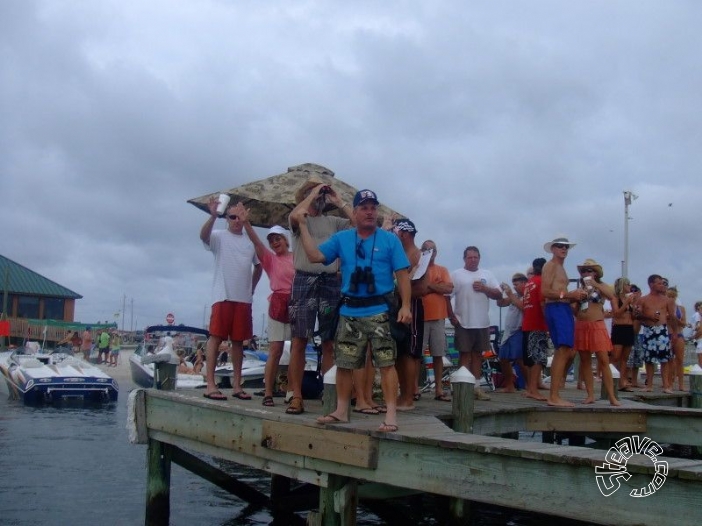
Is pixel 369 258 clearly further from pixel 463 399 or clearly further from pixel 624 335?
pixel 624 335

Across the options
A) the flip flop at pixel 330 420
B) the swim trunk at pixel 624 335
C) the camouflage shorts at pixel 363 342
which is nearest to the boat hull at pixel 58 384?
the swim trunk at pixel 624 335

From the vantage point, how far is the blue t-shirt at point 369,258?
546 centimetres

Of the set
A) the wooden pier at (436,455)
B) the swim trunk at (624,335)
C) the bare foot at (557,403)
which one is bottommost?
the wooden pier at (436,455)

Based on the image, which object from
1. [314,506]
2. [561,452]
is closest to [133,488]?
[314,506]

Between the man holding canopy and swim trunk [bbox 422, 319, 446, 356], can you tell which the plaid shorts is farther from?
swim trunk [bbox 422, 319, 446, 356]

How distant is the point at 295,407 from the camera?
20.4 ft

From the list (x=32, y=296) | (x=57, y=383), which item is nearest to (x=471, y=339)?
(x=57, y=383)

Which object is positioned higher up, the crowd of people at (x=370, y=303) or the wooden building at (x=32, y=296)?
the wooden building at (x=32, y=296)

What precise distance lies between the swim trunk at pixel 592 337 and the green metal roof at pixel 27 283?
4925cm

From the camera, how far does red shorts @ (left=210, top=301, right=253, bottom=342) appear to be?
23.4 feet

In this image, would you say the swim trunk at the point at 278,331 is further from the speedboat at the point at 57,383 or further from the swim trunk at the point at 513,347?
the speedboat at the point at 57,383

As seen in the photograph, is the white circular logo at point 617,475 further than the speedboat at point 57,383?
No

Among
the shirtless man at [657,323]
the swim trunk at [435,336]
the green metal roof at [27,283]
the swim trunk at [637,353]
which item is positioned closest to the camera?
the swim trunk at [435,336]

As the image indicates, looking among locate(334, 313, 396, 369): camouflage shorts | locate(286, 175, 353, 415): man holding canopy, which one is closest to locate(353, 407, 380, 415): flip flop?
locate(286, 175, 353, 415): man holding canopy
